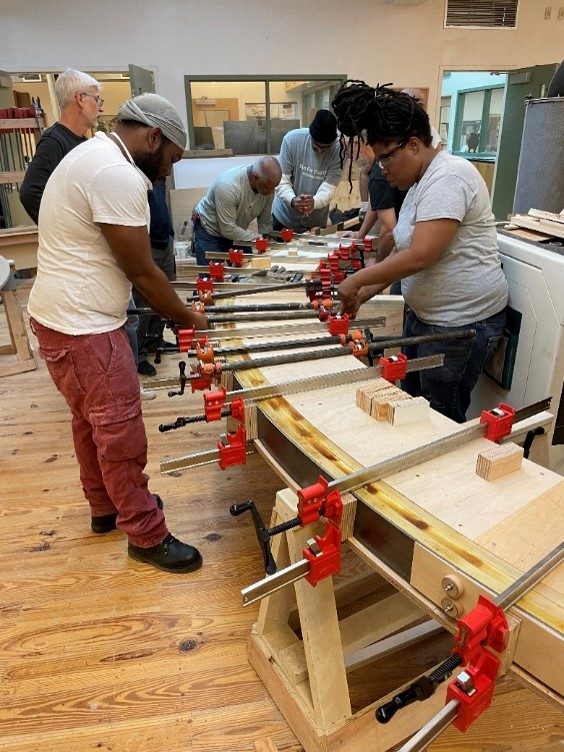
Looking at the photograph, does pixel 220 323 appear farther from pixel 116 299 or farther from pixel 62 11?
pixel 62 11

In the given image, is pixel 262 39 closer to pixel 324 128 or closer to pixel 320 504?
pixel 324 128

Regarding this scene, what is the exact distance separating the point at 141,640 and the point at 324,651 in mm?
813

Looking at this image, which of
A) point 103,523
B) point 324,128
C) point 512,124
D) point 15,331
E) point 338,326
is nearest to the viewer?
point 338,326

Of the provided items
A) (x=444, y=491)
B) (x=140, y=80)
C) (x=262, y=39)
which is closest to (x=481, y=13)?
(x=262, y=39)

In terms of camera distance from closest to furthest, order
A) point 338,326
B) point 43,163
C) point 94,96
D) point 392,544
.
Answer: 1. point 392,544
2. point 338,326
3. point 43,163
4. point 94,96

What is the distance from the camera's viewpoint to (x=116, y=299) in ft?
5.70

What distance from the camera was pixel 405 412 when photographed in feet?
4.36

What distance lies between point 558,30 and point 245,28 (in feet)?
14.4

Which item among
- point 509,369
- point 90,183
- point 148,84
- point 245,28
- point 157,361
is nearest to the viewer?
point 90,183

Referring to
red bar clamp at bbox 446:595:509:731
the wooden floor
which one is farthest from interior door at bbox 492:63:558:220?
red bar clamp at bbox 446:595:509:731

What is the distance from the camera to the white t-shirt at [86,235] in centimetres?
152

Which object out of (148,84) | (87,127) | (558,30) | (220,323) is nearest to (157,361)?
(87,127)

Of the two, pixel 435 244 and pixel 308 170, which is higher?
pixel 308 170

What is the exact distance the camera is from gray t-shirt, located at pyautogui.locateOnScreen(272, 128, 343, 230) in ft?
12.7
